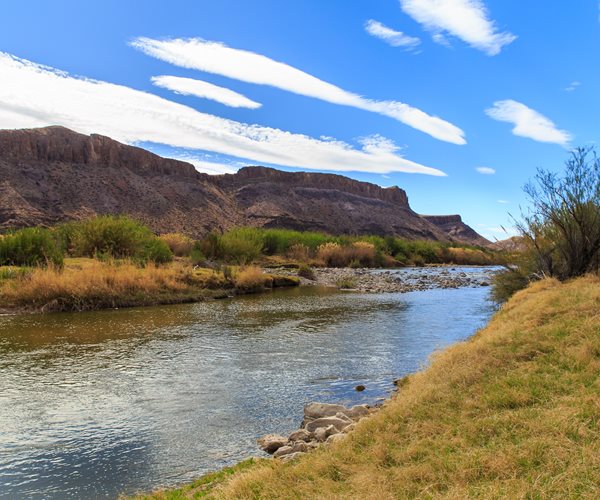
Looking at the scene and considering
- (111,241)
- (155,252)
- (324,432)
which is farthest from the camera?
(155,252)

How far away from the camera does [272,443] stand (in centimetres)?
741

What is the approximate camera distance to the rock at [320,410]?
28.2ft

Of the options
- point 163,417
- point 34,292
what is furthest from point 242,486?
point 34,292

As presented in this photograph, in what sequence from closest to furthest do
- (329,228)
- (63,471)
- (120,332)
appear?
(63,471)
(120,332)
(329,228)

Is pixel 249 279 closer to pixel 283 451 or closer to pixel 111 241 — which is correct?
pixel 111 241

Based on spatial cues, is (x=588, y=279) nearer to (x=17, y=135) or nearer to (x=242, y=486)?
(x=242, y=486)

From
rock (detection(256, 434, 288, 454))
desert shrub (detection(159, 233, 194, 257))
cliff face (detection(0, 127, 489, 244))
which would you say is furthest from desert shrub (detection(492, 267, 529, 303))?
cliff face (detection(0, 127, 489, 244))

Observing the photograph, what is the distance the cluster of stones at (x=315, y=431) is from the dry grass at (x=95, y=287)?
1633cm

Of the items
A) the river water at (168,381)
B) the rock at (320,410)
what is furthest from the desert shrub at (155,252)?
the rock at (320,410)

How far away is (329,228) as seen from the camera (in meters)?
106

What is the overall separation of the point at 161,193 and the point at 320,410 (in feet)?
265

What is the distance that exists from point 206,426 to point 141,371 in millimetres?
4221

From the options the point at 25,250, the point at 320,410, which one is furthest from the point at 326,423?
the point at 25,250

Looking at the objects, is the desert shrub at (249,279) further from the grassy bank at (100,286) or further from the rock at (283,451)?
the rock at (283,451)
